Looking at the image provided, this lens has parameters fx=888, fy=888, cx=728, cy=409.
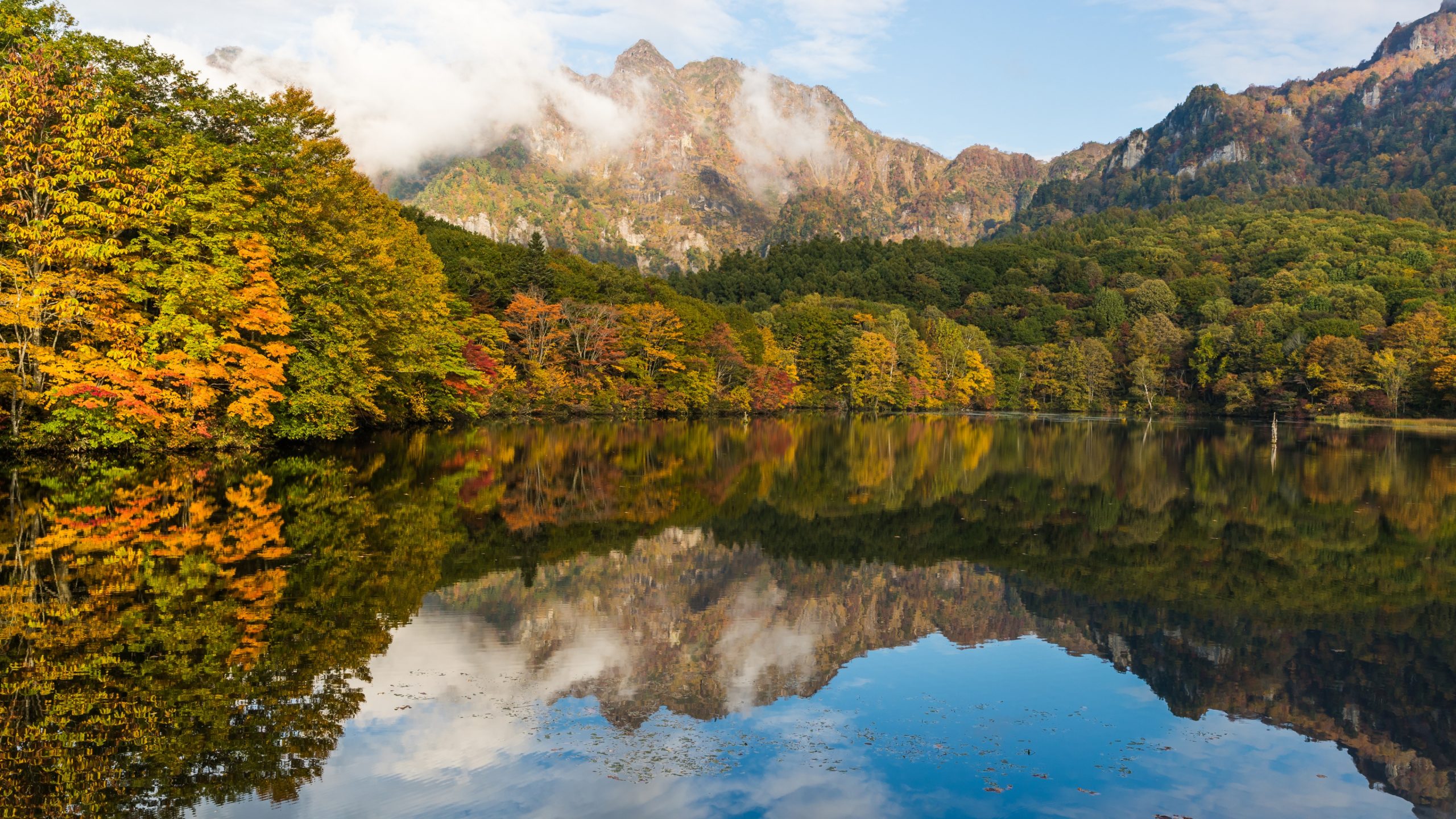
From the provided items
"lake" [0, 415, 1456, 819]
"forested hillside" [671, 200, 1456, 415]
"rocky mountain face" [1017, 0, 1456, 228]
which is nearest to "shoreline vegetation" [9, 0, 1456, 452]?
"forested hillside" [671, 200, 1456, 415]

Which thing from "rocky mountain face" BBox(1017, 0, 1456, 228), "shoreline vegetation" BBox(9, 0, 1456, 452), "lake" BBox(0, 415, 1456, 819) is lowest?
"lake" BBox(0, 415, 1456, 819)

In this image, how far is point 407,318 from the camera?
39125mm

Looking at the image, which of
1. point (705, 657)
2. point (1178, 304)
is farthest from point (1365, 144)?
point (705, 657)

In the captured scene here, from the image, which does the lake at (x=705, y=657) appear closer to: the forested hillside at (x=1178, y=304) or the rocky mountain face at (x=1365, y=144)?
the forested hillside at (x=1178, y=304)

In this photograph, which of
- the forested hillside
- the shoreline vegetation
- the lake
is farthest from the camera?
the forested hillside

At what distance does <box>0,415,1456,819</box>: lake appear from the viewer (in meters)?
6.18

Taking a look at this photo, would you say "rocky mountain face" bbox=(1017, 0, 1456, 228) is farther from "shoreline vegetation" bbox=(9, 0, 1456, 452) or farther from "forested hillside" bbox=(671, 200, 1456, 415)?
"forested hillside" bbox=(671, 200, 1456, 415)

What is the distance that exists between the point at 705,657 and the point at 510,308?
4936 centimetres

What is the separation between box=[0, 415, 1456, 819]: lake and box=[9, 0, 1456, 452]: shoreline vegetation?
18.3 ft

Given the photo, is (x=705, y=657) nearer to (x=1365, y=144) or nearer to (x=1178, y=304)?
(x=1178, y=304)

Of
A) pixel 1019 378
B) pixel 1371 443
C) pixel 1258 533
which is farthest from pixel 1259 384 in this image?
pixel 1258 533

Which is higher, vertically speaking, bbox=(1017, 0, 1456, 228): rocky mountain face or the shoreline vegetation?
bbox=(1017, 0, 1456, 228): rocky mountain face

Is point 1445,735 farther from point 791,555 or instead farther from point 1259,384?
point 1259,384

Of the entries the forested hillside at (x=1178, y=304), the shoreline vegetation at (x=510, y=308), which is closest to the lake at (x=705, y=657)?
the shoreline vegetation at (x=510, y=308)
